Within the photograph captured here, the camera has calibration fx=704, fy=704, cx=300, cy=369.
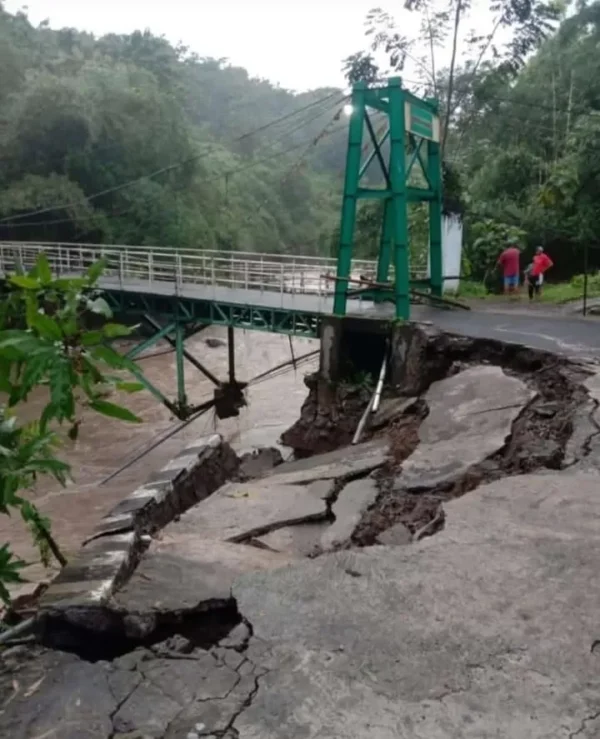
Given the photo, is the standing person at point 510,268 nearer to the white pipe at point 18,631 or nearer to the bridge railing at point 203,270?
the bridge railing at point 203,270

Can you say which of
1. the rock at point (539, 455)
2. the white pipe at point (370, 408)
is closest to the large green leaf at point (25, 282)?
the rock at point (539, 455)

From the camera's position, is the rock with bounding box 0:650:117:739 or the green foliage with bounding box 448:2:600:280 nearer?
the rock with bounding box 0:650:117:739

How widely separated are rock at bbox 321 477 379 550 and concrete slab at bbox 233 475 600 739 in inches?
18.6

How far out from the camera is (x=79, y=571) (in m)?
3.16

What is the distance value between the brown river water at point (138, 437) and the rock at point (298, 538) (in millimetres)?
2599

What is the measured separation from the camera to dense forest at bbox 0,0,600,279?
17.4m

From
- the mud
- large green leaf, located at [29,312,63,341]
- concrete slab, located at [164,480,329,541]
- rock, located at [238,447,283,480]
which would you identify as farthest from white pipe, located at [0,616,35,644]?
rock, located at [238,447,283,480]

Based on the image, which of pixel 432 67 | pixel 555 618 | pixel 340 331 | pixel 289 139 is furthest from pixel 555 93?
pixel 289 139

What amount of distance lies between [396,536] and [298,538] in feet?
1.88

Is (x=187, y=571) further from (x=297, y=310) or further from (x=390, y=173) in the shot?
(x=297, y=310)

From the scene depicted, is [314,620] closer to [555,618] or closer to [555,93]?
[555,618]

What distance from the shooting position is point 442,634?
8.68 ft

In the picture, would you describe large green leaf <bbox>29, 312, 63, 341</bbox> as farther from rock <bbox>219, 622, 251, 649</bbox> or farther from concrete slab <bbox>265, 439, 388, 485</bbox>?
concrete slab <bbox>265, 439, 388, 485</bbox>

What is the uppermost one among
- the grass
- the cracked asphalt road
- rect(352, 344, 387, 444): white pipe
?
the grass
